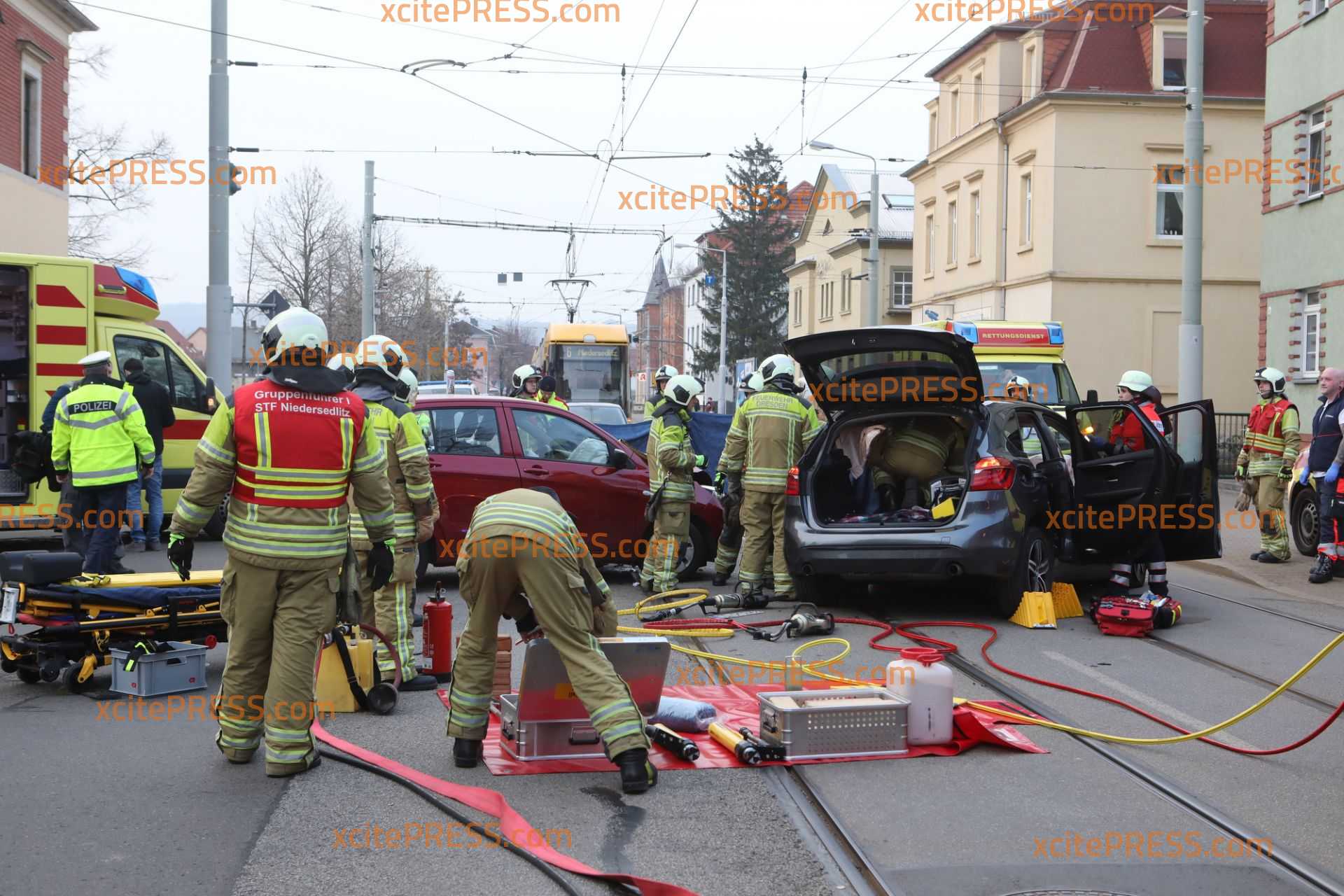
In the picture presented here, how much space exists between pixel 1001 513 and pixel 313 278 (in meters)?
39.8

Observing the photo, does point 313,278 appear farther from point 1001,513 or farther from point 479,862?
point 479,862

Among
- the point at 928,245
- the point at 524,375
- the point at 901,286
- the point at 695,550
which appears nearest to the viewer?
the point at 695,550

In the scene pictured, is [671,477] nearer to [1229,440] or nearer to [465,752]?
[465,752]

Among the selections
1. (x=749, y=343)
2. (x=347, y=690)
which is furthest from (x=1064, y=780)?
(x=749, y=343)

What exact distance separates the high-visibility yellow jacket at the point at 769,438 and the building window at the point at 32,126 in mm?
21823

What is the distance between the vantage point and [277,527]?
571 centimetres

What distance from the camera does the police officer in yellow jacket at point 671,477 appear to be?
1069 centimetres

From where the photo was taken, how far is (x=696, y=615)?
10.2 metres

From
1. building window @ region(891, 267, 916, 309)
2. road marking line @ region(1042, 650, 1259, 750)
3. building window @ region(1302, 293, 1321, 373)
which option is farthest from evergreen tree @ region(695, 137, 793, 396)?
road marking line @ region(1042, 650, 1259, 750)

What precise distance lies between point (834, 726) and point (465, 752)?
5.38ft

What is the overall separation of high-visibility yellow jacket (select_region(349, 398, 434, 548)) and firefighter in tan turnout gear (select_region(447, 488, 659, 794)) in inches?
63.0

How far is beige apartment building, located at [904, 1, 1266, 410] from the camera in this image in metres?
34.8

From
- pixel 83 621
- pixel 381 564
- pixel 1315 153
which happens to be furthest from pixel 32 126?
pixel 1315 153

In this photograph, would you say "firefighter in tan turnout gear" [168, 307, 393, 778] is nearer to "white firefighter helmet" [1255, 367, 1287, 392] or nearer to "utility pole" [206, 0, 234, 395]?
"white firefighter helmet" [1255, 367, 1287, 392]
